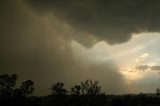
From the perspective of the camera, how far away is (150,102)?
150 metres

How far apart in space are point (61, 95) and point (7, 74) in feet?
102

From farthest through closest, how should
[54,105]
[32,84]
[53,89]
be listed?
1. [53,89]
2. [32,84]
3. [54,105]

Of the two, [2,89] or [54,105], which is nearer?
[54,105]

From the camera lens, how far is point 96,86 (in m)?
146

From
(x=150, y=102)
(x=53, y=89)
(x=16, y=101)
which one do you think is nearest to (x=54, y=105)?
(x=16, y=101)

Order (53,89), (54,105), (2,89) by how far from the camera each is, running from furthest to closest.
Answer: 1. (53,89)
2. (2,89)
3. (54,105)

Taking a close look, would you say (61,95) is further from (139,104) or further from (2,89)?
(139,104)

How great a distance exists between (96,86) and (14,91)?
1659 inches

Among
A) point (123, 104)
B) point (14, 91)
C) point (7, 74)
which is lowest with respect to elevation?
point (123, 104)

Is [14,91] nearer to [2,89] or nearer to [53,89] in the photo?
[2,89]

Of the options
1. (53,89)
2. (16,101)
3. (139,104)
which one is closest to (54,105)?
(16,101)

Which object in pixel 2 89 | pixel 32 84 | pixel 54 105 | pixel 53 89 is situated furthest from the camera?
pixel 53 89

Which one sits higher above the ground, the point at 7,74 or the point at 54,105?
the point at 7,74

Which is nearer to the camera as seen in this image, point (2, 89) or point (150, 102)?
point (2, 89)
